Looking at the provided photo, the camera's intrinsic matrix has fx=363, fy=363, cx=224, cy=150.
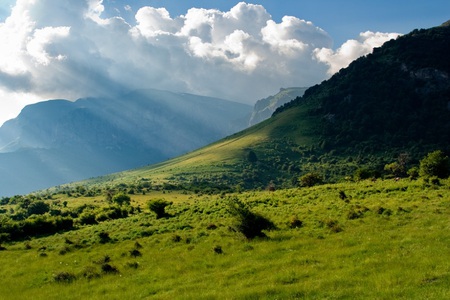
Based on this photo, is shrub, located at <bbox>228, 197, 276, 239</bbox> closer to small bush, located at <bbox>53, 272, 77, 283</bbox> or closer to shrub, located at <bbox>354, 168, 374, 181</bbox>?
small bush, located at <bbox>53, 272, 77, 283</bbox>

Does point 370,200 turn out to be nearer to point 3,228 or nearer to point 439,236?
point 439,236

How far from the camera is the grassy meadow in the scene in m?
20.0

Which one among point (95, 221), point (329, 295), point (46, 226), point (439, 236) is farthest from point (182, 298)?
point (95, 221)

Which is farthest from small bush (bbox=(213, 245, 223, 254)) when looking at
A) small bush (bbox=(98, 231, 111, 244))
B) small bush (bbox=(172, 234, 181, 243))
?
small bush (bbox=(98, 231, 111, 244))

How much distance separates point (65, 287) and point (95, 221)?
146 feet

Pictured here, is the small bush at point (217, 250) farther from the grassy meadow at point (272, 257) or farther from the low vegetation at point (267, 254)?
the grassy meadow at point (272, 257)

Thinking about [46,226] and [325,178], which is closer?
[46,226]

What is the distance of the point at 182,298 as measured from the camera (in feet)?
68.2

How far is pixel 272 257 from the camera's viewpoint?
2783 centimetres

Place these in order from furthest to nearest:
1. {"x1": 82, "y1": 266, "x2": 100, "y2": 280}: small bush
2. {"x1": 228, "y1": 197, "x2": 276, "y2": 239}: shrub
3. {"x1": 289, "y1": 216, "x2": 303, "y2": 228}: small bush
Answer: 1. {"x1": 289, "y1": 216, "x2": 303, "y2": 228}: small bush
2. {"x1": 228, "y1": 197, "x2": 276, "y2": 239}: shrub
3. {"x1": 82, "y1": 266, "x2": 100, "y2": 280}: small bush

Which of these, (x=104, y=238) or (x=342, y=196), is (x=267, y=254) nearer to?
(x=104, y=238)

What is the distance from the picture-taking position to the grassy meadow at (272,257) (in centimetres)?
1995

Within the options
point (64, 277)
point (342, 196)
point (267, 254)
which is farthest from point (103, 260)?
point (342, 196)

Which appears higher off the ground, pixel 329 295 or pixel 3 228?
pixel 3 228
